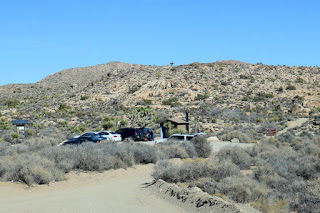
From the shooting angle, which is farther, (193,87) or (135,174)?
(193,87)

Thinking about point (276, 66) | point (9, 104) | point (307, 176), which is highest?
point (276, 66)

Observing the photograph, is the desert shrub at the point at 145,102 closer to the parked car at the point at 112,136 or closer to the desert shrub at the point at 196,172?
the parked car at the point at 112,136

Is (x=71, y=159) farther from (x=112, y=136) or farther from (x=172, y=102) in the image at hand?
(x=172, y=102)

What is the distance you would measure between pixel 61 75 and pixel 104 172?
361ft

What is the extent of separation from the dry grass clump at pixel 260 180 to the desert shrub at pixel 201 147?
382cm

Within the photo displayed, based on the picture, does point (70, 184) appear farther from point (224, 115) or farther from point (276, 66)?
point (276, 66)

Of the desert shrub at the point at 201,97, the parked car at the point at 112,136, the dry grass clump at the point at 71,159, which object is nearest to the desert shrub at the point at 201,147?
the dry grass clump at the point at 71,159

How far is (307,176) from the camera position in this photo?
16.5 metres

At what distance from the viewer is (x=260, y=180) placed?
49.0 ft

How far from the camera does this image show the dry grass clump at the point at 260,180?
11.2m

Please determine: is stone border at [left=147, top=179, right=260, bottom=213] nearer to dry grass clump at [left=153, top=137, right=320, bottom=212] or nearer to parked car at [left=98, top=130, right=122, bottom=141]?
dry grass clump at [left=153, top=137, right=320, bottom=212]

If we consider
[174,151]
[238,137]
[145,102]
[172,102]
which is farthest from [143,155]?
[145,102]

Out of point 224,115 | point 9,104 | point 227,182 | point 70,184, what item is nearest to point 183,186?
point 227,182

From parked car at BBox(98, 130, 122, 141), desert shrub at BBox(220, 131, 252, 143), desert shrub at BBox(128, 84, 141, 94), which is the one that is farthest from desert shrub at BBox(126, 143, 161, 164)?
desert shrub at BBox(128, 84, 141, 94)
